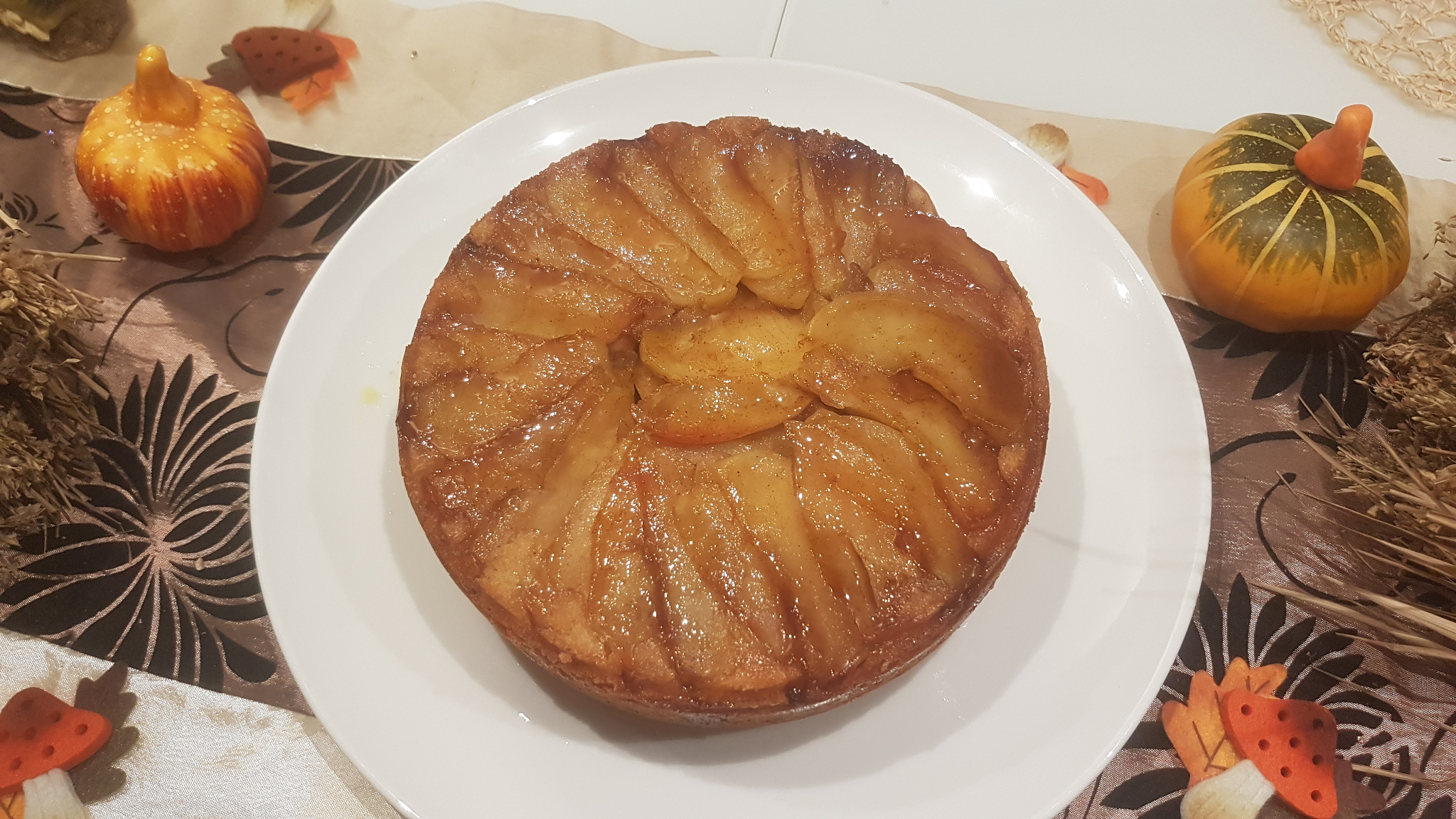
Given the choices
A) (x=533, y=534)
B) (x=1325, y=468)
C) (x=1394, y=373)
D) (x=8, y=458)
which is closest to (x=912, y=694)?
(x=533, y=534)

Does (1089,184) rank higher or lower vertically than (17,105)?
higher

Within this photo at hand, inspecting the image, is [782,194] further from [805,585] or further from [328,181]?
[328,181]

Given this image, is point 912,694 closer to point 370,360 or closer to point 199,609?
point 370,360

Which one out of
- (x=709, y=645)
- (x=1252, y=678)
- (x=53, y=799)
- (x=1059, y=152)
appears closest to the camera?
(x=709, y=645)

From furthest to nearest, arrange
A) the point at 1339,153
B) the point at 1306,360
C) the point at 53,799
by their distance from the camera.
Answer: the point at 1306,360 → the point at 1339,153 → the point at 53,799

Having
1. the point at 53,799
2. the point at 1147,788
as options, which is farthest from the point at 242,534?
the point at 1147,788
